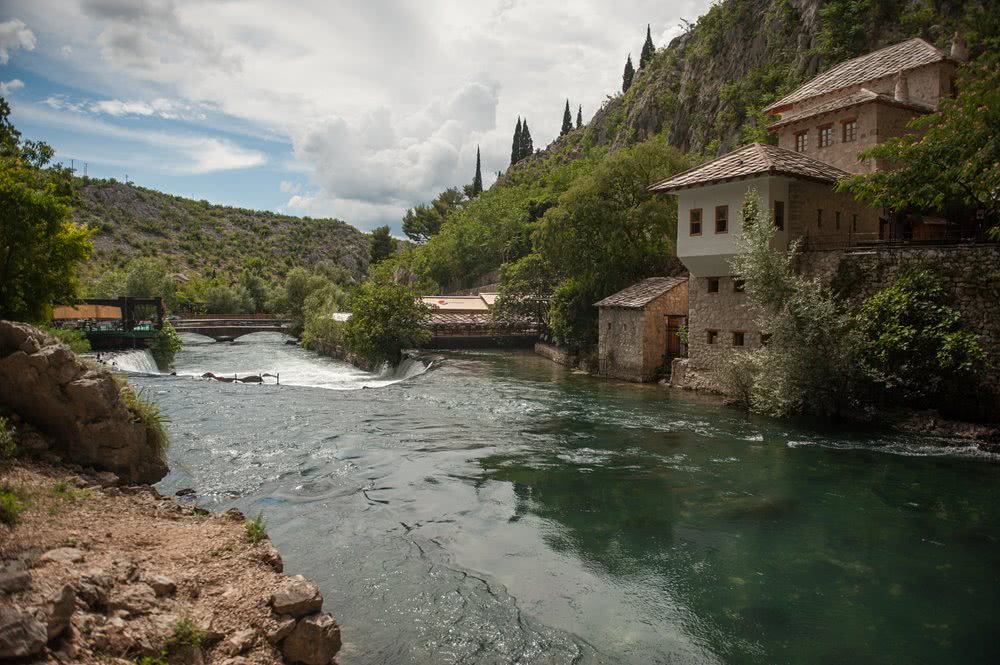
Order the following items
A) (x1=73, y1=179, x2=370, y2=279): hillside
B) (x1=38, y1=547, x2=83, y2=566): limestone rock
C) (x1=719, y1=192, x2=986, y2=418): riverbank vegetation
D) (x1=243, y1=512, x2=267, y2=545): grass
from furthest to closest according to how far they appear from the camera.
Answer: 1. (x1=73, y1=179, x2=370, y2=279): hillside
2. (x1=719, y1=192, x2=986, y2=418): riverbank vegetation
3. (x1=243, y1=512, x2=267, y2=545): grass
4. (x1=38, y1=547, x2=83, y2=566): limestone rock

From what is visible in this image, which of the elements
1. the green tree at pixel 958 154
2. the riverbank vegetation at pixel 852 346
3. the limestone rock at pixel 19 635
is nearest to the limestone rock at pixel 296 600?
the limestone rock at pixel 19 635

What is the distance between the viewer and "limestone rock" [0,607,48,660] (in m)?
4.73

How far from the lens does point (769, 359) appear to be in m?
21.0

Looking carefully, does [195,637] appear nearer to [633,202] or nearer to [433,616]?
[433,616]

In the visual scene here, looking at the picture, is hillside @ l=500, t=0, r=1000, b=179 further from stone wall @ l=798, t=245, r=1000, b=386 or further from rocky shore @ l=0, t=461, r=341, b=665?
rocky shore @ l=0, t=461, r=341, b=665

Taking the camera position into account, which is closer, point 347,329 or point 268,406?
point 268,406

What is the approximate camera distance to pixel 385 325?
38750mm

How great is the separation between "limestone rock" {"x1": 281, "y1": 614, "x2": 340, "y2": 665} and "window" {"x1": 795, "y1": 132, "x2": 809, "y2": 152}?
28733 mm

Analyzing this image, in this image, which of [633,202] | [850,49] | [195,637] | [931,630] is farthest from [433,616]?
[850,49]

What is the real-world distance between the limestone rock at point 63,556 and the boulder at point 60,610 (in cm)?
121

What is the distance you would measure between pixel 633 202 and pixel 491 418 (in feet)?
60.8

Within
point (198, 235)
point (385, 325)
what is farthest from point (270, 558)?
point (198, 235)

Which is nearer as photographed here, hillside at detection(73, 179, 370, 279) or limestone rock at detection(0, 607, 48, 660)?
limestone rock at detection(0, 607, 48, 660)

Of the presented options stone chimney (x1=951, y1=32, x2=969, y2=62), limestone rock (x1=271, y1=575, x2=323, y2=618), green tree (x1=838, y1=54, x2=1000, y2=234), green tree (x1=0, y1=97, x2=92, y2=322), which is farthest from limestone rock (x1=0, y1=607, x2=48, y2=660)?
stone chimney (x1=951, y1=32, x2=969, y2=62)
